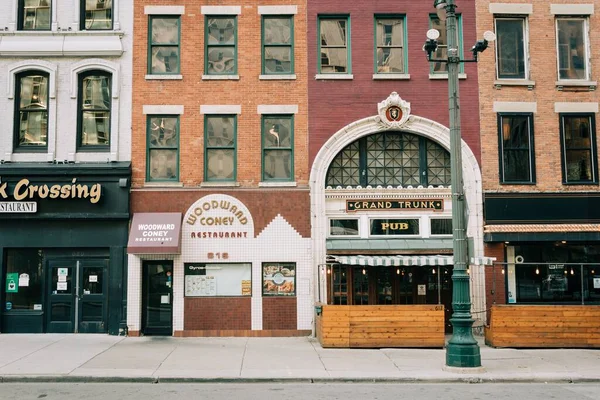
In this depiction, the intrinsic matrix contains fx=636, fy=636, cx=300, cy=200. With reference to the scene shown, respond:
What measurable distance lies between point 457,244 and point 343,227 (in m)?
6.00

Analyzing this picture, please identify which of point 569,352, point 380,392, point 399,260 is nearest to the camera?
point 380,392

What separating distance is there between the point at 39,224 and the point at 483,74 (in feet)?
47.0

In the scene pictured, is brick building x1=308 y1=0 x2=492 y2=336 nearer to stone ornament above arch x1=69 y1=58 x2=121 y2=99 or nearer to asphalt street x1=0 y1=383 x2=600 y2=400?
stone ornament above arch x1=69 y1=58 x2=121 y2=99

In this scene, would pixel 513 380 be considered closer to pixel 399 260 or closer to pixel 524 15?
pixel 399 260

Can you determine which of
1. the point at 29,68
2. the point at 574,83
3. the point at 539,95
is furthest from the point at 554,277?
the point at 29,68

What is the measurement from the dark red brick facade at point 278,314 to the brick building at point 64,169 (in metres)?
4.33

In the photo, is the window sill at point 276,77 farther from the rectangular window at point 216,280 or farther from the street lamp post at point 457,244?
the street lamp post at point 457,244

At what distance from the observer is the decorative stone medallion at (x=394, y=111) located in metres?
19.5

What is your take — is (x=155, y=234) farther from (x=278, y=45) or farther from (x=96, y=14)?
(x=96, y=14)

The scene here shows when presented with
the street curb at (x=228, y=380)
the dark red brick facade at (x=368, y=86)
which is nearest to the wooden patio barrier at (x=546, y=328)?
the street curb at (x=228, y=380)

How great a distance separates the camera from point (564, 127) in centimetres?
1989

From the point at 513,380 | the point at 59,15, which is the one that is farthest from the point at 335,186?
the point at 59,15

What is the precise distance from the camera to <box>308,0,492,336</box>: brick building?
19422 mm

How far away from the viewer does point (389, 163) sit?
19.9 metres
